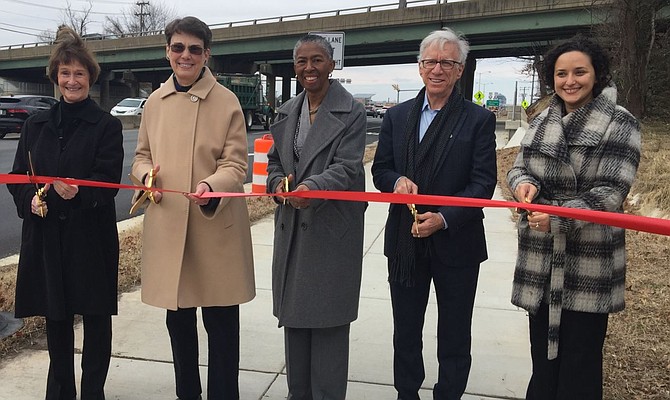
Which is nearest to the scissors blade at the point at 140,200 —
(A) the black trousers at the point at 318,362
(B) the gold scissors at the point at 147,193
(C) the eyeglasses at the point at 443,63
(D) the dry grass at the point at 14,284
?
(B) the gold scissors at the point at 147,193

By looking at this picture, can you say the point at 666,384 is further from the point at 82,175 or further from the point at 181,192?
the point at 82,175

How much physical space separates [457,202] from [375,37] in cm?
3449

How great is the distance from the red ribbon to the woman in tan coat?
0.12 metres

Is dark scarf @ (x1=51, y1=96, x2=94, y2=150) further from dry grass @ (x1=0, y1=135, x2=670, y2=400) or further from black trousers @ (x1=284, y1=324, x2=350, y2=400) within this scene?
dry grass @ (x1=0, y1=135, x2=670, y2=400)

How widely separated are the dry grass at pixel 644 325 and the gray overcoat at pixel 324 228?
1721 millimetres

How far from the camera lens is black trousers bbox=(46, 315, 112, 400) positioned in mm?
3049

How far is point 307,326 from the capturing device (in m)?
2.85

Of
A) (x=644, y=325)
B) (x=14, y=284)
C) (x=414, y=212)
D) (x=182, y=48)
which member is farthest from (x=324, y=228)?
(x=14, y=284)

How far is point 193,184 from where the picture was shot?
291cm

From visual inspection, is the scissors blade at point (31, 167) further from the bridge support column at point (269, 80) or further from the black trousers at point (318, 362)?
the bridge support column at point (269, 80)

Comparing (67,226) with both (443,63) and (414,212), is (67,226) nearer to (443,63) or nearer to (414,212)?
(414,212)

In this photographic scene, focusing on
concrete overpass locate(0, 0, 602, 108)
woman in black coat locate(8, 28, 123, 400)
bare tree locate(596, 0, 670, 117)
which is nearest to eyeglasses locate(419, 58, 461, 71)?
woman in black coat locate(8, 28, 123, 400)

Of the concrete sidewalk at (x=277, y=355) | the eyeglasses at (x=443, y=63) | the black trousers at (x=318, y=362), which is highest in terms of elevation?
the eyeglasses at (x=443, y=63)

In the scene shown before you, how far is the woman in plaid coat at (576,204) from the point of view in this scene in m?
2.42
